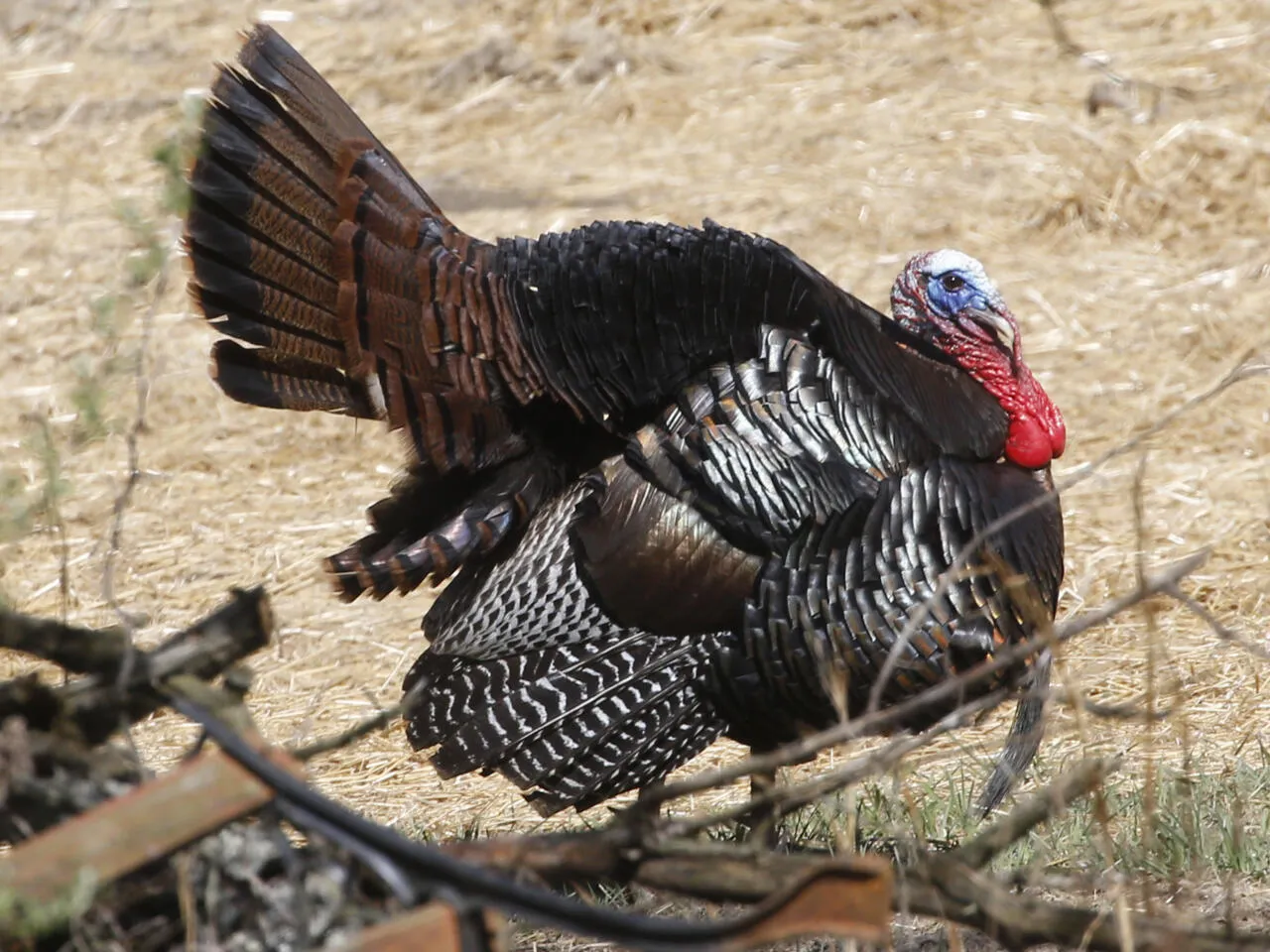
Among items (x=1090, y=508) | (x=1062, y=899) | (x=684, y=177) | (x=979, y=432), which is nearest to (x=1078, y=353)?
(x=1090, y=508)

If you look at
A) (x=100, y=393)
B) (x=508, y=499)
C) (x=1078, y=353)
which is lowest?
(x=1078, y=353)

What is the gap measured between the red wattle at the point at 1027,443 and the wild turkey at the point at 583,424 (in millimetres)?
70

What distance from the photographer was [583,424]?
3.62 m

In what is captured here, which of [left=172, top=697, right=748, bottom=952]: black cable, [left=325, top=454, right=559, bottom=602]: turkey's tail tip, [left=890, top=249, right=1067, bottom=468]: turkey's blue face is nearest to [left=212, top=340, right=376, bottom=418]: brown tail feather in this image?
[left=325, top=454, right=559, bottom=602]: turkey's tail tip

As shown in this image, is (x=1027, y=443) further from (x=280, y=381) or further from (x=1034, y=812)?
(x=1034, y=812)

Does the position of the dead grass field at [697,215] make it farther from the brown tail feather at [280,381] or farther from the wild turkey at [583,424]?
the brown tail feather at [280,381]

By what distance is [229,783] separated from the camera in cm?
160

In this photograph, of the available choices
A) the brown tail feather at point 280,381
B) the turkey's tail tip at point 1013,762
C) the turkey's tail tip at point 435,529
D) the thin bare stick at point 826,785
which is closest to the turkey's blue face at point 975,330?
the turkey's tail tip at point 1013,762

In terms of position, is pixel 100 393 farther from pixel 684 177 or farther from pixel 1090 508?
pixel 684 177

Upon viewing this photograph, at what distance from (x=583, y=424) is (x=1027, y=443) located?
96 cm

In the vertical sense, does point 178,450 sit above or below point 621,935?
above

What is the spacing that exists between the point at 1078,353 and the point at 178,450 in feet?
10.6

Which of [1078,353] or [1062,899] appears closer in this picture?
[1062,899]

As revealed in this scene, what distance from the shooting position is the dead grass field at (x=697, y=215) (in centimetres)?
473
